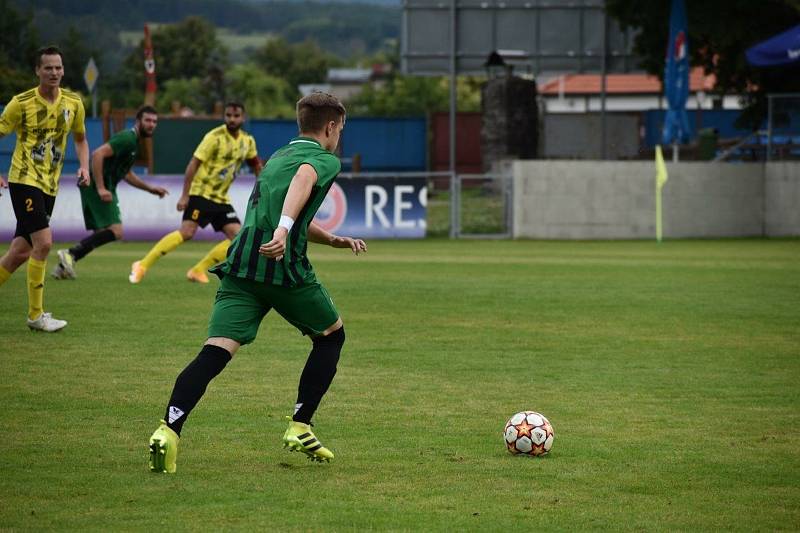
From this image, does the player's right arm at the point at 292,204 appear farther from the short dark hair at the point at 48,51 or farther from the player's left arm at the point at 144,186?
the player's left arm at the point at 144,186

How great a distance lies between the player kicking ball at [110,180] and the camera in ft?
55.2

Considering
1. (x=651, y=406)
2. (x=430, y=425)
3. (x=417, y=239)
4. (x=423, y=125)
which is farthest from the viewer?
(x=423, y=125)

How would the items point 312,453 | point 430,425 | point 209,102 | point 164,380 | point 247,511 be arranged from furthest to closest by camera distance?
point 209,102
point 164,380
point 430,425
point 312,453
point 247,511

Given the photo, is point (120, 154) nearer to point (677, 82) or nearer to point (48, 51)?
point (48, 51)

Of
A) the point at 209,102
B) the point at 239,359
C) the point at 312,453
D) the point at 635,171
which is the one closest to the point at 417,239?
the point at 635,171

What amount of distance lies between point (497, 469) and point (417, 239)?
2273 centimetres

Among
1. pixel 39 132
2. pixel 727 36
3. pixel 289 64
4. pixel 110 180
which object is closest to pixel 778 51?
pixel 727 36

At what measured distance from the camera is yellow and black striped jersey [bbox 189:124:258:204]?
17.3 metres

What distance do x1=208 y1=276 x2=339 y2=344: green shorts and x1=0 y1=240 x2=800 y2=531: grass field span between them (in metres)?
0.69

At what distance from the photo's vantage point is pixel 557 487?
664cm

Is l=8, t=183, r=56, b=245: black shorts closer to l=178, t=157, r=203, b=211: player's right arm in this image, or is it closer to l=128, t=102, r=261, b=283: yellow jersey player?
l=178, t=157, r=203, b=211: player's right arm

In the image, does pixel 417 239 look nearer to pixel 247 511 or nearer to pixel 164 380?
pixel 164 380

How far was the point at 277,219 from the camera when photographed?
6945mm

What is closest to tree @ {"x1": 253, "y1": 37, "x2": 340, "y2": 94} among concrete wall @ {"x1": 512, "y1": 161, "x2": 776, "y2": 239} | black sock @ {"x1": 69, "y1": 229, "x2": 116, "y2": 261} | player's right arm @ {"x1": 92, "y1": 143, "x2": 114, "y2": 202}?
concrete wall @ {"x1": 512, "y1": 161, "x2": 776, "y2": 239}
